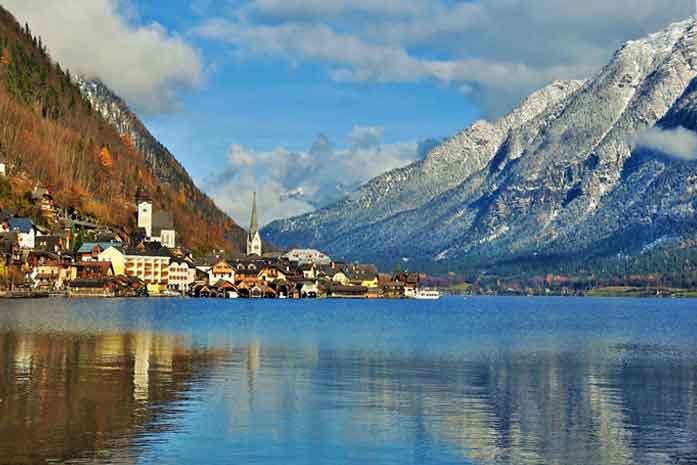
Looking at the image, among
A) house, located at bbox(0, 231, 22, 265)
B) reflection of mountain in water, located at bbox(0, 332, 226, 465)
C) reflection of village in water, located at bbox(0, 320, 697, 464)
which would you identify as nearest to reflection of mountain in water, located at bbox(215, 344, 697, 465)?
reflection of village in water, located at bbox(0, 320, 697, 464)

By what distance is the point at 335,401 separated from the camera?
165 ft

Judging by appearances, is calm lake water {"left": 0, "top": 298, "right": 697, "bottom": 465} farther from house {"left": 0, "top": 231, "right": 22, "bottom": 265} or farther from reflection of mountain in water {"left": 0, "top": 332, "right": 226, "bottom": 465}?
house {"left": 0, "top": 231, "right": 22, "bottom": 265}

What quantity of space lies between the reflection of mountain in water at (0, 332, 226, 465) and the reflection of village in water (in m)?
0.07

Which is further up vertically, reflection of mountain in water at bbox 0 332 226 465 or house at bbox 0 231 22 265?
house at bbox 0 231 22 265

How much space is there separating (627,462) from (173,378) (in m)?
26.4

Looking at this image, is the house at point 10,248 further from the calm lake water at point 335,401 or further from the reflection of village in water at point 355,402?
the reflection of village in water at point 355,402

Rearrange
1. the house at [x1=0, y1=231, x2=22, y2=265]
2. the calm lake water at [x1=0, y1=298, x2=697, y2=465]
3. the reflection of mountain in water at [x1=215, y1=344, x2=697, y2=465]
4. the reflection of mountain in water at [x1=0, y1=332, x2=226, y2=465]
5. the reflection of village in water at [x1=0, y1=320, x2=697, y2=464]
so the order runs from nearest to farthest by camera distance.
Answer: the reflection of mountain in water at [x1=0, y1=332, x2=226, y2=465]
the calm lake water at [x1=0, y1=298, x2=697, y2=465]
the reflection of village in water at [x1=0, y1=320, x2=697, y2=464]
the reflection of mountain in water at [x1=215, y1=344, x2=697, y2=465]
the house at [x1=0, y1=231, x2=22, y2=265]

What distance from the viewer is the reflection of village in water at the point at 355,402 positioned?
39312mm

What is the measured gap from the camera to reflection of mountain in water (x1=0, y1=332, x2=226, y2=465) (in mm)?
37406

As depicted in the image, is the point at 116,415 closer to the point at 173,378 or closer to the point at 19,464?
the point at 19,464

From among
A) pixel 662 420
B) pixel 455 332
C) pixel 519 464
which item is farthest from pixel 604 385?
pixel 455 332

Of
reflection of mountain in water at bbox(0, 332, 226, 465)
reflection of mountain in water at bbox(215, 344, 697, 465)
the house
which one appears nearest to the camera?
reflection of mountain in water at bbox(0, 332, 226, 465)

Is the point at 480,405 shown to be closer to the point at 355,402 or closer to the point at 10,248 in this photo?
the point at 355,402

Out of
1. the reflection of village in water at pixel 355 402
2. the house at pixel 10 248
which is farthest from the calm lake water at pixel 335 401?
the house at pixel 10 248
